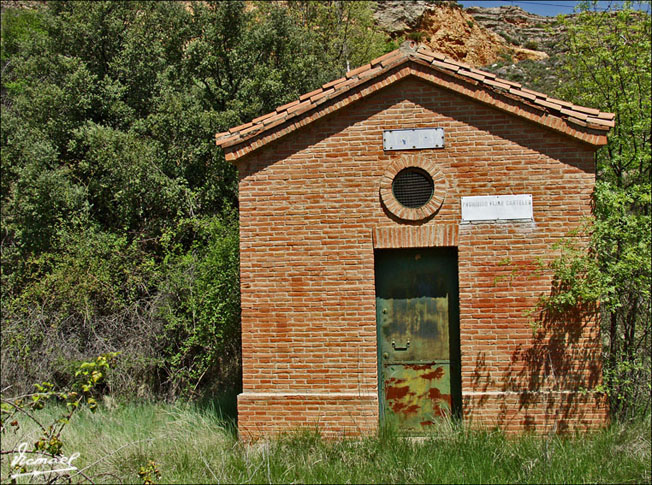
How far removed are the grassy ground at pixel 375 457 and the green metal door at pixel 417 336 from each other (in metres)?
0.61

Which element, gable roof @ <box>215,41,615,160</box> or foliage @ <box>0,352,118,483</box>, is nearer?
foliage @ <box>0,352,118,483</box>

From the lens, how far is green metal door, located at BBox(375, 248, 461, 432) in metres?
8.06

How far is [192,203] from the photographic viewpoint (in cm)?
1468

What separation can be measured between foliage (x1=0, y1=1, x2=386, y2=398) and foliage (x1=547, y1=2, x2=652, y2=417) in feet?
19.9

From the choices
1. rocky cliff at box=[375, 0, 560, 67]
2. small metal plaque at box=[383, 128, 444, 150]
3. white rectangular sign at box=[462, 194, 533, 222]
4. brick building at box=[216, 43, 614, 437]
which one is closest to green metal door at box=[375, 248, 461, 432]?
brick building at box=[216, 43, 614, 437]

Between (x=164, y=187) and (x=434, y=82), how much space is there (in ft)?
28.2

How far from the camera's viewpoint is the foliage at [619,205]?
7590mm

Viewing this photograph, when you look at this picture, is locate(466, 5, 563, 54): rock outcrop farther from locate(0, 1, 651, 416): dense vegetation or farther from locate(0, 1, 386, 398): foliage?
locate(0, 1, 386, 398): foliage

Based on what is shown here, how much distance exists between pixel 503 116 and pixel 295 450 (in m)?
5.16

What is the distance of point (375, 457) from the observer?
6.98m

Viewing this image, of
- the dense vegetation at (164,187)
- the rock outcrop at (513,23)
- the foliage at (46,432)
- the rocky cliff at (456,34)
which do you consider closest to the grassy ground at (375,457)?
the foliage at (46,432)

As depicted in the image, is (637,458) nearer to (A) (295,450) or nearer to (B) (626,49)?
(A) (295,450)

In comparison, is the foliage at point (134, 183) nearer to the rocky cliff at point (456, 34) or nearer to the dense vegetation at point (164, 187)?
the dense vegetation at point (164, 187)

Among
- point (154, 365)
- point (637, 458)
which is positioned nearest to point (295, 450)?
point (637, 458)
